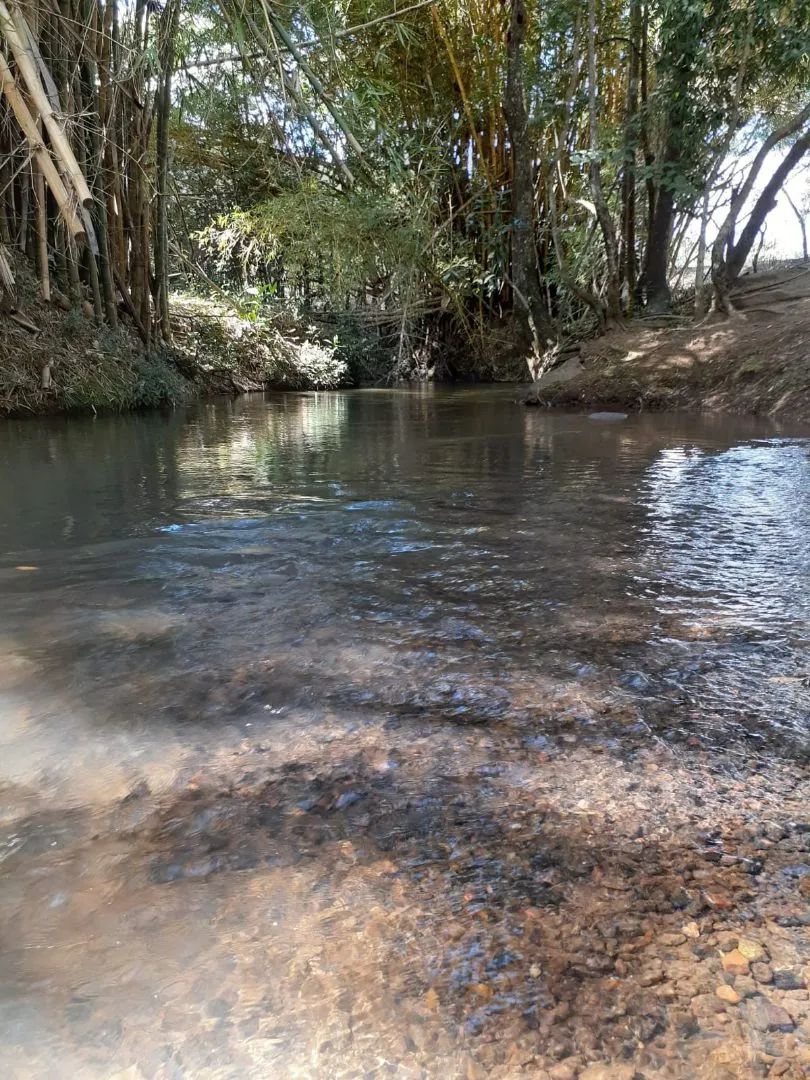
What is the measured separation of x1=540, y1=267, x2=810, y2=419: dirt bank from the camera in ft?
16.9

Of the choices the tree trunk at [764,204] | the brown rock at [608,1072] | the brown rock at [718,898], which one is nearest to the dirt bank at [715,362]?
the tree trunk at [764,204]

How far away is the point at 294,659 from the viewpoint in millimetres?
1370

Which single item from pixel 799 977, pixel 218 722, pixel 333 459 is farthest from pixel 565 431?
pixel 799 977

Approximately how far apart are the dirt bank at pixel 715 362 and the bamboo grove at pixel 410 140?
435 mm

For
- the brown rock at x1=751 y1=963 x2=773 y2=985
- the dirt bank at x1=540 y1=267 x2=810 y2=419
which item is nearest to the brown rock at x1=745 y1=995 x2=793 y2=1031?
the brown rock at x1=751 y1=963 x2=773 y2=985

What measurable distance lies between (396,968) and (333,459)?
10.6ft

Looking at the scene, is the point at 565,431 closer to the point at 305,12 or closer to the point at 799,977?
the point at 305,12

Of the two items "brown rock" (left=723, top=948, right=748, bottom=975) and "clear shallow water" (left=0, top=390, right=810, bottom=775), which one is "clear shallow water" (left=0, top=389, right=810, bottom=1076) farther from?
"brown rock" (left=723, top=948, right=748, bottom=975)

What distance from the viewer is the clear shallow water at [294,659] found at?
29.1 inches

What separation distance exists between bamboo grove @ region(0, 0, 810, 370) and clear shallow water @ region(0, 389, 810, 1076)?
3116 mm

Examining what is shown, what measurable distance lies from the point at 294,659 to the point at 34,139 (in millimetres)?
4159

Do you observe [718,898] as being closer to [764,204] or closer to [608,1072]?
[608,1072]

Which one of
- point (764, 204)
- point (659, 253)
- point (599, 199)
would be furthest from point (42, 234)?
point (764, 204)

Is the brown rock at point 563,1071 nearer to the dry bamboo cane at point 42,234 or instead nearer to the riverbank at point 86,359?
the riverbank at point 86,359
